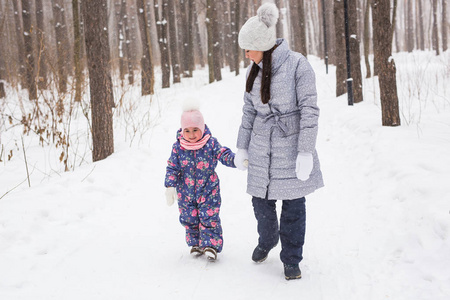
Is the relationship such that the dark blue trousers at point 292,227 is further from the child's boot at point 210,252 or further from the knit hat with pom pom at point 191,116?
the knit hat with pom pom at point 191,116

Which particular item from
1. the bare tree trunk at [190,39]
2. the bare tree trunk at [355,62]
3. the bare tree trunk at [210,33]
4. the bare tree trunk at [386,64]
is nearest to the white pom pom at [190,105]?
the bare tree trunk at [386,64]

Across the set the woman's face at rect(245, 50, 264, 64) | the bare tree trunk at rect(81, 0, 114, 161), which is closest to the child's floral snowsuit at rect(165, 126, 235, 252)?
the woman's face at rect(245, 50, 264, 64)

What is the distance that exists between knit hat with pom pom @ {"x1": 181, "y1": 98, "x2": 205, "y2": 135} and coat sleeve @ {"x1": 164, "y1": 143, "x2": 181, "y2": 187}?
0.26 metres

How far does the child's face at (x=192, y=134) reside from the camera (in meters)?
2.71

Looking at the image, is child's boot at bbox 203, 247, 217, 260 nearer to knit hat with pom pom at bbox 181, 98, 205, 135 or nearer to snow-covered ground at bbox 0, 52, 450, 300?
snow-covered ground at bbox 0, 52, 450, 300

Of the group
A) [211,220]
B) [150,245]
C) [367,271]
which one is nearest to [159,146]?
[150,245]

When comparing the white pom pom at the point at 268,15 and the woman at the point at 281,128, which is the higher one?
the white pom pom at the point at 268,15

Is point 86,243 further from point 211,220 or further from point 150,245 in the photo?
point 211,220

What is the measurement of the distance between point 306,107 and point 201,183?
1061 mm

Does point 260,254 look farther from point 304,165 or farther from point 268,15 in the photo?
point 268,15

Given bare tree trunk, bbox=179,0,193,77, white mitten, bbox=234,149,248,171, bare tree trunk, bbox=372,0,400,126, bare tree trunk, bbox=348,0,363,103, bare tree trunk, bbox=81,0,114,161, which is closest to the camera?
white mitten, bbox=234,149,248,171

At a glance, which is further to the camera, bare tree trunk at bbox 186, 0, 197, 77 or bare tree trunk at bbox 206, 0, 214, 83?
bare tree trunk at bbox 186, 0, 197, 77

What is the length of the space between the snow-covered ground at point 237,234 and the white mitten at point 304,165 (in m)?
0.82

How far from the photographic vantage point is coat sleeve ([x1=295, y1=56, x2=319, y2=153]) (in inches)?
89.6
